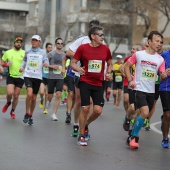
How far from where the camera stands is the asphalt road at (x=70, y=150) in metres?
8.30

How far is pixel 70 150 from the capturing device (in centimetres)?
957

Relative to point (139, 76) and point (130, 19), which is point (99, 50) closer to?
point (139, 76)

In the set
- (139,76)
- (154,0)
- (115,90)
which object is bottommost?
(115,90)

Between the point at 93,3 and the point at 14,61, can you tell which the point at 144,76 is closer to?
the point at 14,61

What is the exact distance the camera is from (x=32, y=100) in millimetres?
13438

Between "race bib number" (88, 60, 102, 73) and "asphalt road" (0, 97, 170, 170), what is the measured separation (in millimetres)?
Answer: 1280

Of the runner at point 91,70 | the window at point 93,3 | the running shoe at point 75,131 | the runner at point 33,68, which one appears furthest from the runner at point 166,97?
the window at point 93,3

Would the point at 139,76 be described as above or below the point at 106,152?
above

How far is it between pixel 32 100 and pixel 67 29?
145ft

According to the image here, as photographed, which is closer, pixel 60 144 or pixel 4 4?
pixel 60 144

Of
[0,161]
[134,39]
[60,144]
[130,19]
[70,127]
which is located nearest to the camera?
[0,161]

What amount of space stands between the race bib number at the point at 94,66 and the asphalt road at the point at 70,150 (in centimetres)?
128

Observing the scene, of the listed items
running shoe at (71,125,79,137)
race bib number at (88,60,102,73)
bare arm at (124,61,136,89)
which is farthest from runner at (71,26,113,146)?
running shoe at (71,125,79,137)

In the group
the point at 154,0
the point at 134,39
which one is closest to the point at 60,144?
the point at 154,0
